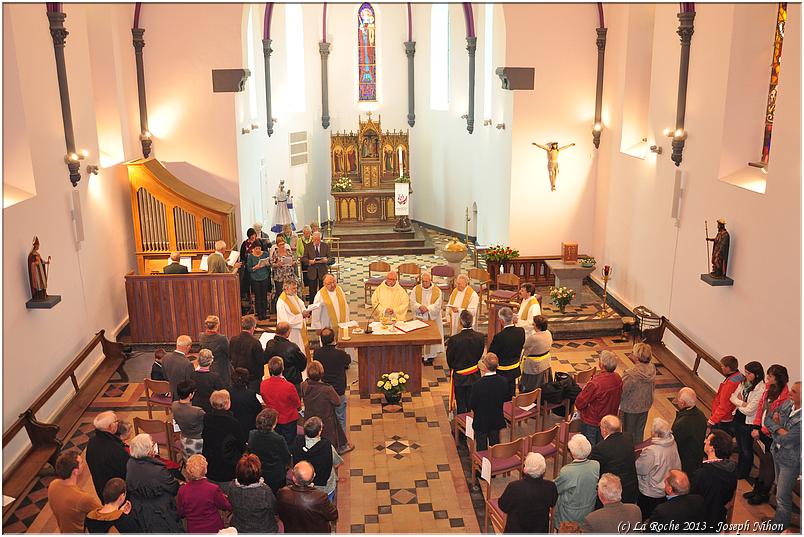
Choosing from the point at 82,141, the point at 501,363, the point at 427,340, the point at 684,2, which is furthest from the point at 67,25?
the point at 684,2

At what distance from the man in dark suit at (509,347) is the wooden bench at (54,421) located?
18.7 ft

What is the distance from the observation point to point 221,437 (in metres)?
7.54

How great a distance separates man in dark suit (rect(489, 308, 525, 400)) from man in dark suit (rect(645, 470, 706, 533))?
3397mm

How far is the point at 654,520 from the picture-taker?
20.6 ft

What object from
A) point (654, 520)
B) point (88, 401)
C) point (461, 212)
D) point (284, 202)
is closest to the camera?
point (654, 520)

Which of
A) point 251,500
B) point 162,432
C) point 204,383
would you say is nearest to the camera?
point 251,500

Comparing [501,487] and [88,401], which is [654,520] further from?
[88,401]

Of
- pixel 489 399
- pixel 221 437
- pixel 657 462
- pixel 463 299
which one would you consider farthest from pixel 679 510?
pixel 463 299

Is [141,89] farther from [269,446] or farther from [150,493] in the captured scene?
[150,493]

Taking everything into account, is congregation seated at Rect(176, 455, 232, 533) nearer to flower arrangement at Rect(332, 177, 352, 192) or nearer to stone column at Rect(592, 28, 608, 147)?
stone column at Rect(592, 28, 608, 147)

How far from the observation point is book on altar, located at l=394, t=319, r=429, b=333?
1120 cm

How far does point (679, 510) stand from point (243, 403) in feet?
14.8

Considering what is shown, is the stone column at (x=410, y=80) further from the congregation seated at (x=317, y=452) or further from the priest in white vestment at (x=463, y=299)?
the congregation seated at (x=317, y=452)

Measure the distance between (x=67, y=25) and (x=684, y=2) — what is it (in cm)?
975
